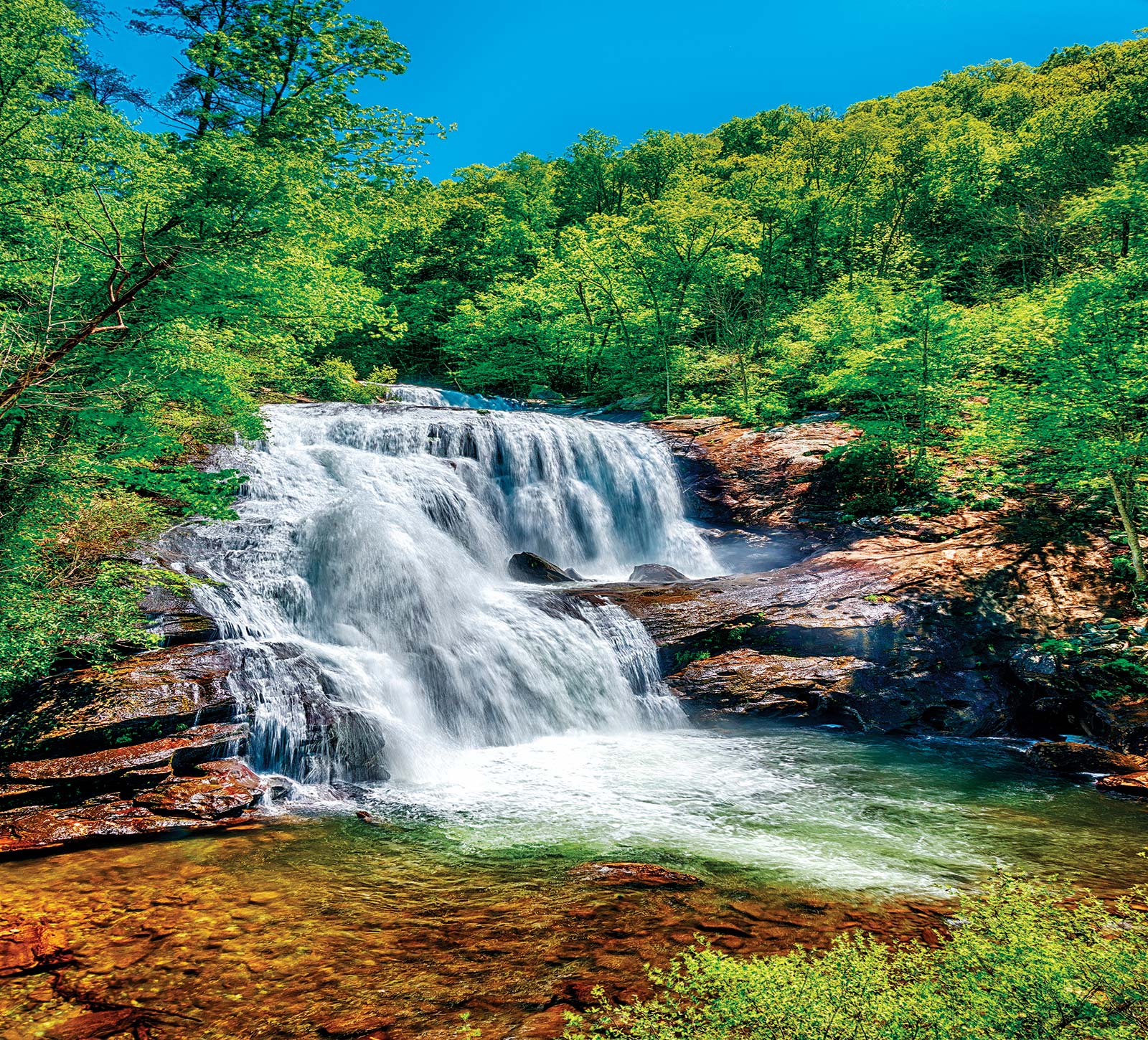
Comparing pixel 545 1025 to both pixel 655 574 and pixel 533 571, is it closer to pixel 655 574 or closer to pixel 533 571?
pixel 533 571

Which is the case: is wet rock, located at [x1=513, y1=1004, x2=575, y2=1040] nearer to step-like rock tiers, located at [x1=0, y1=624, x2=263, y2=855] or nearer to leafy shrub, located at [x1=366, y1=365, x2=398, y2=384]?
step-like rock tiers, located at [x1=0, y1=624, x2=263, y2=855]

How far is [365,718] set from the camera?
8.48 m

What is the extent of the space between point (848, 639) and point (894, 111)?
48281 mm

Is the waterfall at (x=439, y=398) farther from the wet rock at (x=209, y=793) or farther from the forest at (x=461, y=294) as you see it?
the wet rock at (x=209, y=793)

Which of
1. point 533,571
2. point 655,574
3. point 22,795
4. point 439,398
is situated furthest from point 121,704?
point 439,398

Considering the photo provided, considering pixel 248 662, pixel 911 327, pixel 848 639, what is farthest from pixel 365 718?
pixel 911 327

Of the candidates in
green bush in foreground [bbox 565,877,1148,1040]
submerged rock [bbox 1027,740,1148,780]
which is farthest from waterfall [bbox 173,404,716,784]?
green bush in foreground [bbox 565,877,1148,1040]

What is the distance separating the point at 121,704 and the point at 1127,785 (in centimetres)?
1263

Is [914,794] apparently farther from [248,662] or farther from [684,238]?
[684,238]

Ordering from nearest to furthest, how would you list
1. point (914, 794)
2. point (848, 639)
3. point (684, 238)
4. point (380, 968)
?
point (380, 968)
point (914, 794)
point (848, 639)
point (684, 238)

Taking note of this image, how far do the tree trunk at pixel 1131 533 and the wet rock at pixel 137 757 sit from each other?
587 inches

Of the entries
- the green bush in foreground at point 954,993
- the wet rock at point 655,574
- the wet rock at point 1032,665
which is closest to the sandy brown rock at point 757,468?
the wet rock at point 655,574

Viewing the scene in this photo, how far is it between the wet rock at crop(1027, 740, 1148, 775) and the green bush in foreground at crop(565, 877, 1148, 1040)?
7.06 meters

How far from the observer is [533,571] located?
47.6 ft
